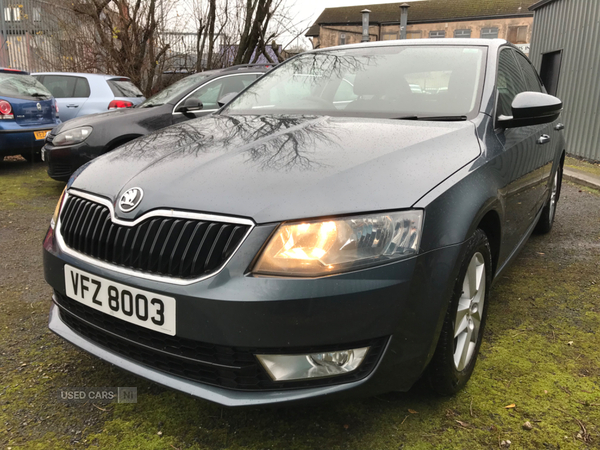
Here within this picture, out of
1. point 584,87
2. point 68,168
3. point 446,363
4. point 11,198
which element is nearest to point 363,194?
point 446,363

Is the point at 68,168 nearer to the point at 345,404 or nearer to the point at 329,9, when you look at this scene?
the point at 345,404

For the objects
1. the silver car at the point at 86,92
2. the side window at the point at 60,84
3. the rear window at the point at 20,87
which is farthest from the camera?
the side window at the point at 60,84

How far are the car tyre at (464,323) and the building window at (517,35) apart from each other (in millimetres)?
49552

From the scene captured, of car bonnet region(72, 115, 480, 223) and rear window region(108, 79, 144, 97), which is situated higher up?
rear window region(108, 79, 144, 97)

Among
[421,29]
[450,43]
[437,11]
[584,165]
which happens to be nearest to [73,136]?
[450,43]

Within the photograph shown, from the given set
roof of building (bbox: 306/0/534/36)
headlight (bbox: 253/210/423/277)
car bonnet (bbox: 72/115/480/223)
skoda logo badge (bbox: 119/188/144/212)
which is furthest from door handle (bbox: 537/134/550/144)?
roof of building (bbox: 306/0/534/36)

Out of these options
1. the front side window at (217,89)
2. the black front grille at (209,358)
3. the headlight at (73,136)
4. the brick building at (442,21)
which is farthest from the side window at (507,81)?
the brick building at (442,21)

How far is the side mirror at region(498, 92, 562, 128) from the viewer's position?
7.97ft

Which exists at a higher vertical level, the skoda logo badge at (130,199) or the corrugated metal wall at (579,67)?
the corrugated metal wall at (579,67)

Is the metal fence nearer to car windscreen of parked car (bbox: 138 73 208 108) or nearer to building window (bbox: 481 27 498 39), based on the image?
car windscreen of parked car (bbox: 138 73 208 108)

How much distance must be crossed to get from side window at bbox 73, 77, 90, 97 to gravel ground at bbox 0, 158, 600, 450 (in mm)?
6429

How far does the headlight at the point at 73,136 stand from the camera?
5586 mm

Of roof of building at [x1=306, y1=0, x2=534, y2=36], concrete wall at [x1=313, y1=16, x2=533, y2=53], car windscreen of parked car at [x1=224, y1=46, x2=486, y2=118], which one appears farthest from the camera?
roof of building at [x1=306, y1=0, x2=534, y2=36]

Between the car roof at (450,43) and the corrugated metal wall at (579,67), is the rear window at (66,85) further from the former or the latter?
the corrugated metal wall at (579,67)
